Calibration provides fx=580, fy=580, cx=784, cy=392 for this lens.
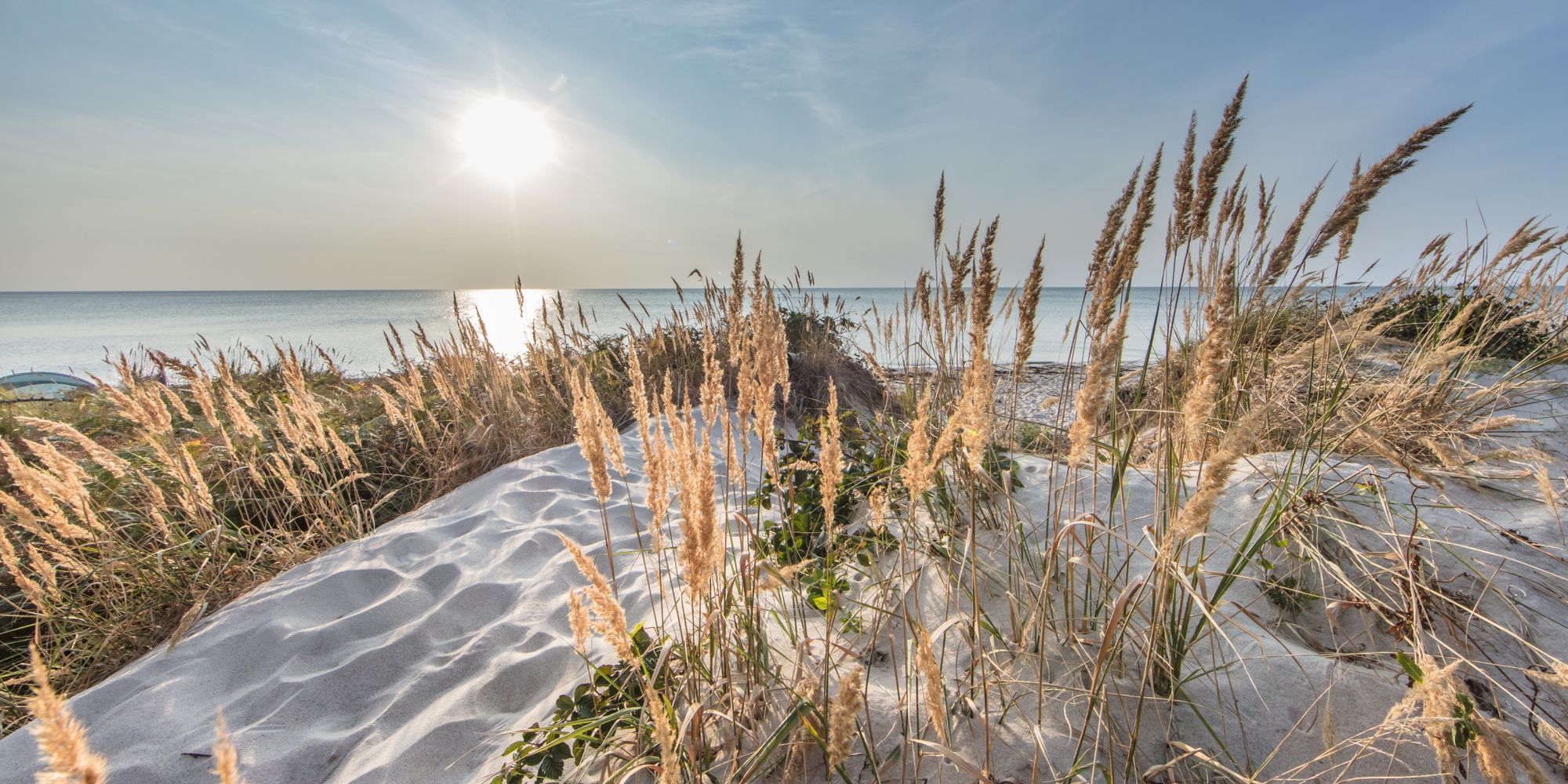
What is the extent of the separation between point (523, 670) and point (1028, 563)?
1.77 meters

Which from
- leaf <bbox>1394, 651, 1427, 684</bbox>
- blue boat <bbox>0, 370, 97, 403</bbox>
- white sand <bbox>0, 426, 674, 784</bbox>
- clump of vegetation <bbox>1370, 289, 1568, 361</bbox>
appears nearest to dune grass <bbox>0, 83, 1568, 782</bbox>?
leaf <bbox>1394, 651, 1427, 684</bbox>

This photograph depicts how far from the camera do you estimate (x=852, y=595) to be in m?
2.12

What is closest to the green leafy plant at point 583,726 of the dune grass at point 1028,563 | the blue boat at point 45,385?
the dune grass at point 1028,563

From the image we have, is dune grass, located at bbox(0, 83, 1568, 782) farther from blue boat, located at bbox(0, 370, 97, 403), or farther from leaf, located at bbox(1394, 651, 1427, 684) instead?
blue boat, located at bbox(0, 370, 97, 403)

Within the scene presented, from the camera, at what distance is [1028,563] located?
190 cm

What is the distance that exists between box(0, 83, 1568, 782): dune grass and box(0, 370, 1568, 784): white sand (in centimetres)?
2

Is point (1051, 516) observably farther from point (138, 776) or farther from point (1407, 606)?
point (138, 776)

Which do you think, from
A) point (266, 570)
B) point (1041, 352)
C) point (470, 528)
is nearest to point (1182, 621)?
point (470, 528)

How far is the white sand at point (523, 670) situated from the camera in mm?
1427

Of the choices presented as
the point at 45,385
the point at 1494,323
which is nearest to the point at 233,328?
the point at 45,385

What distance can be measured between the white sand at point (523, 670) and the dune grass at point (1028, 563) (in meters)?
0.02

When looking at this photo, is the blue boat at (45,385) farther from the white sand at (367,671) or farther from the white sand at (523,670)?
the white sand at (523,670)

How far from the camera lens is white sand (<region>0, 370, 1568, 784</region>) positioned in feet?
4.68

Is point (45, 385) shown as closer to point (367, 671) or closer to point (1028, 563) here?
point (367, 671)
